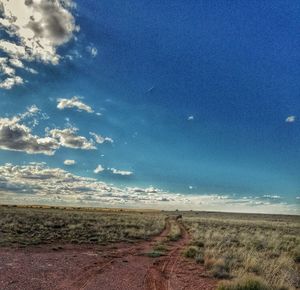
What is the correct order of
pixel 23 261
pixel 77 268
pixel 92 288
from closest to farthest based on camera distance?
pixel 92 288 → pixel 77 268 → pixel 23 261

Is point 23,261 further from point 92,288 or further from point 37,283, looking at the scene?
point 92,288

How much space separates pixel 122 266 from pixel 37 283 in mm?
4411

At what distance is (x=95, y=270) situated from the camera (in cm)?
1306

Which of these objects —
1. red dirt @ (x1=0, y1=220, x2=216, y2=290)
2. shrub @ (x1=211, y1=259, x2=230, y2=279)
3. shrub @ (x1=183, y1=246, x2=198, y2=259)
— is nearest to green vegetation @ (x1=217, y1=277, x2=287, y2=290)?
red dirt @ (x1=0, y1=220, x2=216, y2=290)

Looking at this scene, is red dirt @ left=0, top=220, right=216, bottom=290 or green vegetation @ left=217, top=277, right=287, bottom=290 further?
red dirt @ left=0, top=220, right=216, bottom=290

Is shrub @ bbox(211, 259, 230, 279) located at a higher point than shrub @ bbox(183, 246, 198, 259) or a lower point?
lower

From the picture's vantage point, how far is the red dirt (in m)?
10.8

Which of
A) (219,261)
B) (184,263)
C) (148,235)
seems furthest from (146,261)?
(148,235)

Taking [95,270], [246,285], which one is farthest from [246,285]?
[95,270]

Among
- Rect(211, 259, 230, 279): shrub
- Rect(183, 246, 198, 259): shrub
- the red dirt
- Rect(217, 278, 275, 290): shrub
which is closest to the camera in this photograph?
Rect(217, 278, 275, 290): shrub

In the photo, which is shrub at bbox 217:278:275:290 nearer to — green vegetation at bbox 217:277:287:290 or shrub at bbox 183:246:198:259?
green vegetation at bbox 217:277:287:290

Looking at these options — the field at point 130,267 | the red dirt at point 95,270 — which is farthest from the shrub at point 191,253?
the red dirt at point 95,270

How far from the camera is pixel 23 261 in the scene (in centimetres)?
1422

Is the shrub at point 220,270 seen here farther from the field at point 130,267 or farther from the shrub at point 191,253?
the shrub at point 191,253
